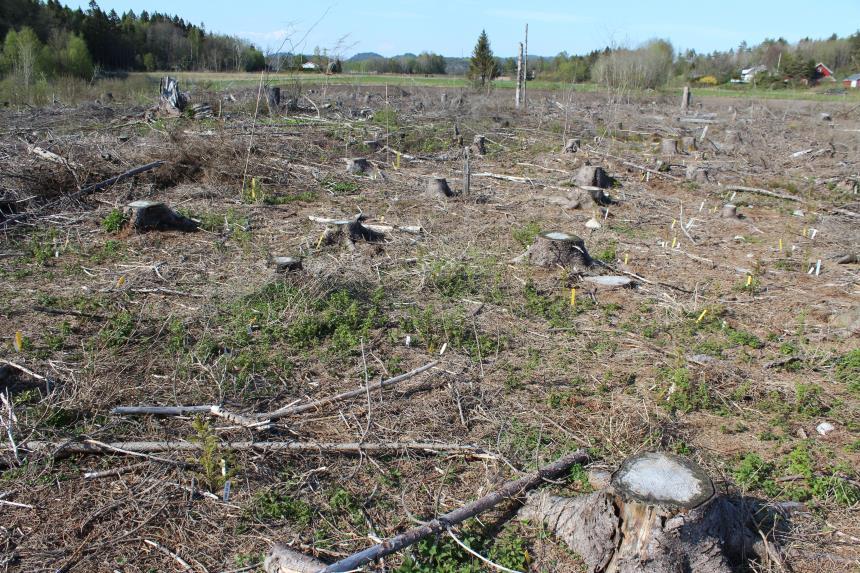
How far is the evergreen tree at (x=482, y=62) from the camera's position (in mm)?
34219

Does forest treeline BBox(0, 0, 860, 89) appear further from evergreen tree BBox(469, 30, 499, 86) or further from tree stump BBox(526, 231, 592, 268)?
tree stump BBox(526, 231, 592, 268)

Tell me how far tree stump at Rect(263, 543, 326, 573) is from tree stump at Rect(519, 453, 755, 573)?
3.96 feet

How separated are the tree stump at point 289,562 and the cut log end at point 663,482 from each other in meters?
1.40

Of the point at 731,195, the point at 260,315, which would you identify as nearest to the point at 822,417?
the point at 260,315

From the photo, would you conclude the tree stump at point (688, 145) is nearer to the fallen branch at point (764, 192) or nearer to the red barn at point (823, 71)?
the fallen branch at point (764, 192)

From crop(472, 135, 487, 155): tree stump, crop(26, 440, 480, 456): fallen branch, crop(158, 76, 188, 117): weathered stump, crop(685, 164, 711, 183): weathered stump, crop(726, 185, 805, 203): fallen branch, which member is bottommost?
crop(26, 440, 480, 456): fallen branch

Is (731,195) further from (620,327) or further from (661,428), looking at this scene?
(661,428)

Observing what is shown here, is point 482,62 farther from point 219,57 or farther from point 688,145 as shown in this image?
point 688,145

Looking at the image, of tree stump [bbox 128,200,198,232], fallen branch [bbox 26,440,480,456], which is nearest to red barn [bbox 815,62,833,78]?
tree stump [bbox 128,200,198,232]

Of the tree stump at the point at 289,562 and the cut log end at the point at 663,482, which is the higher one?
the cut log end at the point at 663,482

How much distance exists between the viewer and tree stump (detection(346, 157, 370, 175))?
1170 centimetres

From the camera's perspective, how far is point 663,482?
2.87 meters

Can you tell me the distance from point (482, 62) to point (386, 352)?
107ft

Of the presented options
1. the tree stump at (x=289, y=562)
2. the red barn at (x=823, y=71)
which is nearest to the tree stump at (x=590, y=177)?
the tree stump at (x=289, y=562)
